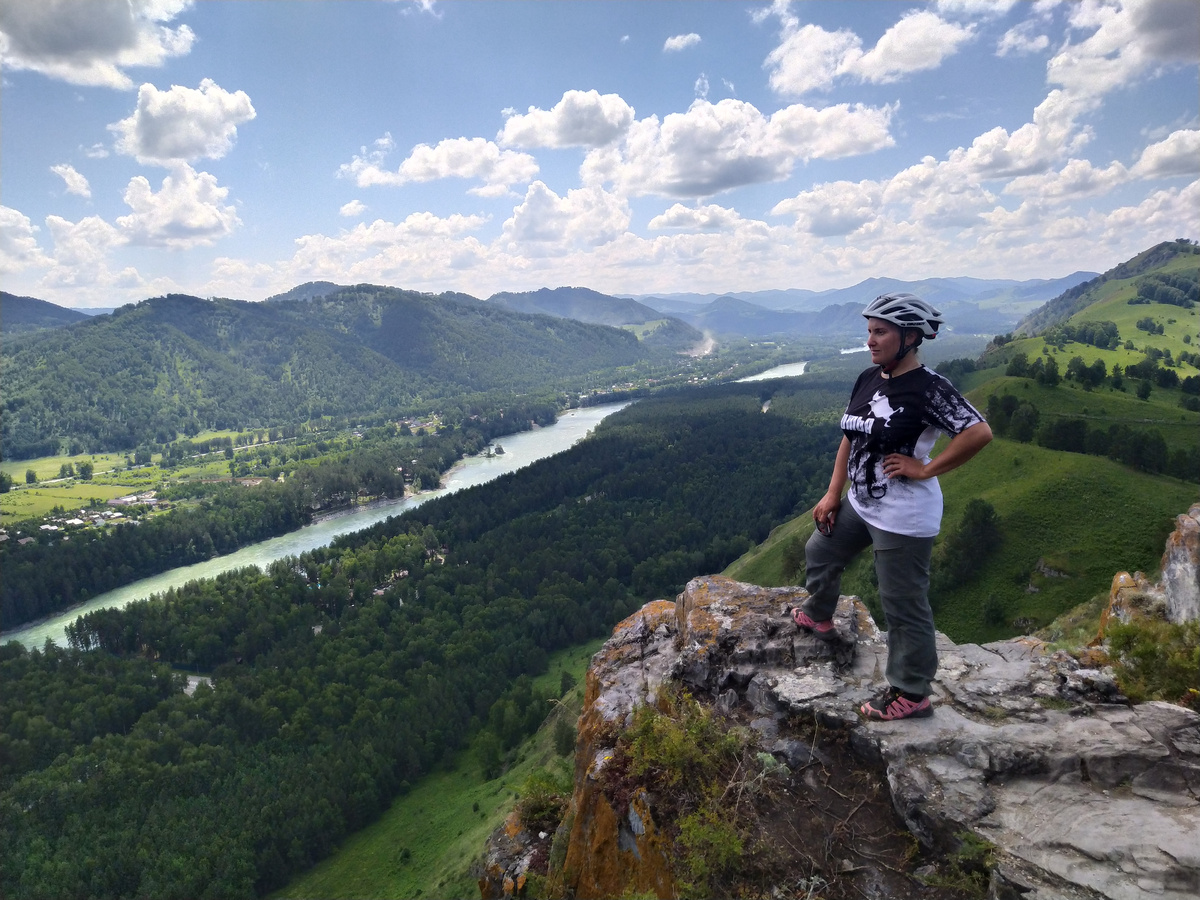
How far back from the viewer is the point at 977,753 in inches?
212

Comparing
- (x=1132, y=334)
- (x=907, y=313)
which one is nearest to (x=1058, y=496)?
(x=907, y=313)

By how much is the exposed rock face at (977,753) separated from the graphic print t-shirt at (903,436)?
210 centimetres

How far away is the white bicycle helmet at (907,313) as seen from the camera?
5.68 meters

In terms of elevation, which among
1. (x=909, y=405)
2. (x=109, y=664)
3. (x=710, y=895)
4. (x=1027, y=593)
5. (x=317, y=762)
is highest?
(x=909, y=405)

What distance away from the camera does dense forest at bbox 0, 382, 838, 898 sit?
126 feet

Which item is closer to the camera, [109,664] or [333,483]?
[109,664]

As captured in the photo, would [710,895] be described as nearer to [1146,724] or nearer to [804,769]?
[804,769]

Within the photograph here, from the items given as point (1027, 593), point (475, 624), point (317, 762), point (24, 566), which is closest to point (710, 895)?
point (1027, 593)

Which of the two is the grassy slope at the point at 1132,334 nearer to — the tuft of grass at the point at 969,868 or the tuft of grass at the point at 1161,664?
the tuft of grass at the point at 1161,664

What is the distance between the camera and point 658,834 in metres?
5.70

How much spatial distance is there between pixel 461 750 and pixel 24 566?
73987mm

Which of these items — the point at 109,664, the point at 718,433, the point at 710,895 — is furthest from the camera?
the point at 718,433

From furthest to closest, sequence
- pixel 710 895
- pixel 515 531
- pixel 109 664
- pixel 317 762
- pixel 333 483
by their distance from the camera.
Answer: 1. pixel 333 483
2. pixel 515 531
3. pixel 109 664
4. pixel 317 762
5. pixel 710 895

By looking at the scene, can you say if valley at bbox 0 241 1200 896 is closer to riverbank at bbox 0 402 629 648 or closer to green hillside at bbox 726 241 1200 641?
green hillside at bbox 726 241 1200 641
